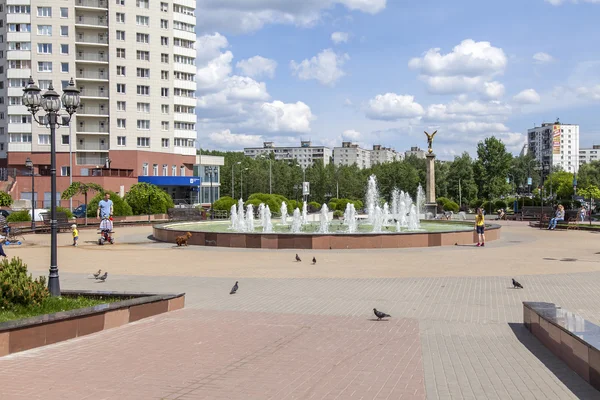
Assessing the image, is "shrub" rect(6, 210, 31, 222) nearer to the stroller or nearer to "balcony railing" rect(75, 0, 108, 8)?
the stroller

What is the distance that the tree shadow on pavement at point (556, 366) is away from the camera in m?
5.88

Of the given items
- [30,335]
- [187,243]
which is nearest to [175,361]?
[30,335]

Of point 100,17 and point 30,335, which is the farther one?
point 100,17

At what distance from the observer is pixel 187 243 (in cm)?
2298

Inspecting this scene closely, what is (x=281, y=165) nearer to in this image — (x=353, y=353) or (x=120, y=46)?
(x=120, y=46)

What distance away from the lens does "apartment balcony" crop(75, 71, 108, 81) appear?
199ft

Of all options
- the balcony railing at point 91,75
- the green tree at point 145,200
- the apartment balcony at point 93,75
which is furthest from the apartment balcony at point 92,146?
the green tree at point 145,200

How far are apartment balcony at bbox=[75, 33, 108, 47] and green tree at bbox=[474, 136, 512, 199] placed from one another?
179 ft

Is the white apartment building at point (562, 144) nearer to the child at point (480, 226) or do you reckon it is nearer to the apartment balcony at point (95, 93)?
the apartment balcony at point (95, 93)

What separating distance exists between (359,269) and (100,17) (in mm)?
55420

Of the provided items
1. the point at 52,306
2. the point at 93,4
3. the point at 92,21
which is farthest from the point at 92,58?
the point at 52,306

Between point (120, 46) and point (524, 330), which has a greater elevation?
point (120, 46)

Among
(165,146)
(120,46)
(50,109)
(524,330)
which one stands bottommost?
(524,330)

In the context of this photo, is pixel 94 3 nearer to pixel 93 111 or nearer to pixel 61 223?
pixel 93 111
